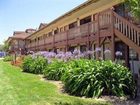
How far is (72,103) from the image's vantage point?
11531mm

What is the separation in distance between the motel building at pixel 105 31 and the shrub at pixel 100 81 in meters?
1.92

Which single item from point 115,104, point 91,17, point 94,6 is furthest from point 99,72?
point 91,17

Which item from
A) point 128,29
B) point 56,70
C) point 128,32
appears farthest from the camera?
point 56,70

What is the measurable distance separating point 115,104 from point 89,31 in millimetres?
11504

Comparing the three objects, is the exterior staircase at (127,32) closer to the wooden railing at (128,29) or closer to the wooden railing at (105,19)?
the wooden railing at (128,29)

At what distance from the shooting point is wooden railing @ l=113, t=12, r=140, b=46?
15087 mm

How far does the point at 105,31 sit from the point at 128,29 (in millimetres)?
2940

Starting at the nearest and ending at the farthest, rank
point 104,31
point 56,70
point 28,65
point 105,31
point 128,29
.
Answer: point 128,29 → point 105,31 → point 104,31 → point 56,70 → point 28,65

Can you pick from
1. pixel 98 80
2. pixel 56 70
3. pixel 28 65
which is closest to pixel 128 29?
pixel 98 80

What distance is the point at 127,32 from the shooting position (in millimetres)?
16203

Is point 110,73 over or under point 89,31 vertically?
under

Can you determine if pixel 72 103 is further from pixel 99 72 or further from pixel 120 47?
pixel 120 47

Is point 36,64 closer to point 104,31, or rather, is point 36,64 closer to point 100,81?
point 104,31

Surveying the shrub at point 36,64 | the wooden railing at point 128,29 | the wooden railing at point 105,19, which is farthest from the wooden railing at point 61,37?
the wooden railing at point 128,29
